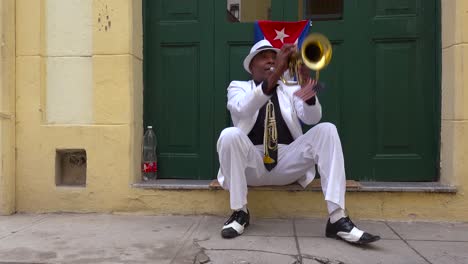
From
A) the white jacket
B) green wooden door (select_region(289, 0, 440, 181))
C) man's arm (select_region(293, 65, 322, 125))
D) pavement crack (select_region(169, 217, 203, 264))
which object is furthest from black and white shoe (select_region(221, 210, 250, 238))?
green wooden door (select_region(289, 0, 440, 181))

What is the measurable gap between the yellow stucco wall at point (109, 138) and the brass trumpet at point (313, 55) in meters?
1.34

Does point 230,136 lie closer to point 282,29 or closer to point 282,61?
point 282,61

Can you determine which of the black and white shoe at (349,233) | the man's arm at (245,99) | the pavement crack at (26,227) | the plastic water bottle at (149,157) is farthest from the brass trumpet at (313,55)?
the pavement crack at (26,227)

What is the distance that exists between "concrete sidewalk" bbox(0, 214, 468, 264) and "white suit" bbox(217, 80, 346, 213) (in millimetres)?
347

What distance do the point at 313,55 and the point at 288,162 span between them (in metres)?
0.89

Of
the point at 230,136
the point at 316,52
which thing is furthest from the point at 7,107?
the point at 316,52

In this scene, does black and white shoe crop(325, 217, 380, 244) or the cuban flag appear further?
the cuban flag

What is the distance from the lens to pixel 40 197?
4484mm

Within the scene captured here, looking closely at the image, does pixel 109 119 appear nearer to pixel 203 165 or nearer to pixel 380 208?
pixel 203 165

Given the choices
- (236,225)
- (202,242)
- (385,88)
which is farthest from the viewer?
(385,88)

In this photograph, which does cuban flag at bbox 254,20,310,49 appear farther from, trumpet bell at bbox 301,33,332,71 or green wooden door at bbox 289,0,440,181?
trumpet bell at bbox 301,33,332,71

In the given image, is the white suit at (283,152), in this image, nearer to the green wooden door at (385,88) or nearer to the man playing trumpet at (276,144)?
the man playing trumpet at (276,144)

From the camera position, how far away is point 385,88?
4535 millimetres

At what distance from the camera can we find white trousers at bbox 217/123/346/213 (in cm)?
346
